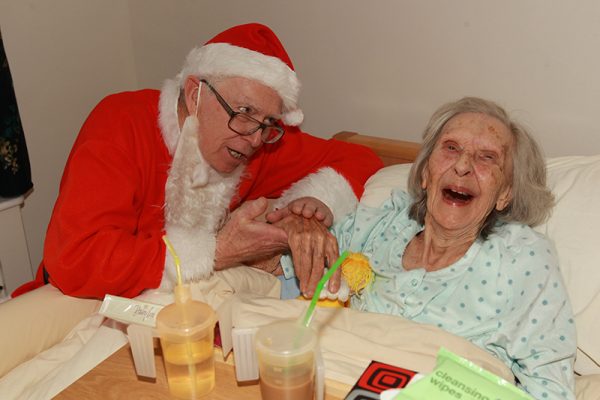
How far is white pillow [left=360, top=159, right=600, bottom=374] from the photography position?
1.52 meters

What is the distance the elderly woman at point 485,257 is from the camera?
1358mm

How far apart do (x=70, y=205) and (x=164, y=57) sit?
1485 millimetres

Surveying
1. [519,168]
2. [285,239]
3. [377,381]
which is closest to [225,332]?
[377,381]

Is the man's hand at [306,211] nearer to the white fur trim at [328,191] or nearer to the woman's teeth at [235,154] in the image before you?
the white fur trim at [328,191]

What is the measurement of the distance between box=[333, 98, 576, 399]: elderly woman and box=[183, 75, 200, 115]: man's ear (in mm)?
719

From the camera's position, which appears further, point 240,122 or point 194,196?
point 194,196

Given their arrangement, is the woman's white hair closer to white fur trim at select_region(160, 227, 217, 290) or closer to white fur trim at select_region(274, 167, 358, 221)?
white fur trim at select_region(274, 167, 358, 221)

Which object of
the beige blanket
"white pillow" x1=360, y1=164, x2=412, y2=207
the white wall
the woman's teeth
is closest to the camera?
the beige blanket

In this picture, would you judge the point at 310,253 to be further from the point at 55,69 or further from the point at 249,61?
the point at 55,69

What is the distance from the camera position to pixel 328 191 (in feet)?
6.22

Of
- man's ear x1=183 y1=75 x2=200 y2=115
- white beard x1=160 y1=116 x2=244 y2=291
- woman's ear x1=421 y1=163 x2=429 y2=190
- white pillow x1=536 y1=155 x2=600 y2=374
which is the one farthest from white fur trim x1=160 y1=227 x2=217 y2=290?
white pillow x1=536 y1=155 x2=600 y2=374

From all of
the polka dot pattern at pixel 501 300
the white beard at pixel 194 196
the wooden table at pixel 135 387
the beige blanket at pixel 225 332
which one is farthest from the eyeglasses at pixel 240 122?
the wooden table at pixel 135 387

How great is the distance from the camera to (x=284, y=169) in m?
2.15

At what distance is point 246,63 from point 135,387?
1.03m
